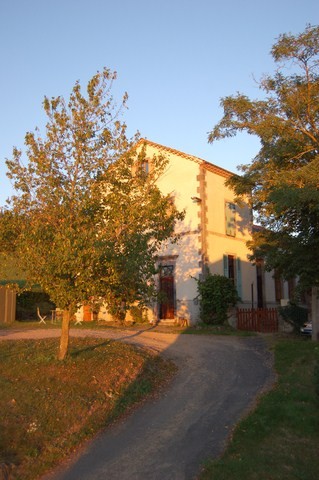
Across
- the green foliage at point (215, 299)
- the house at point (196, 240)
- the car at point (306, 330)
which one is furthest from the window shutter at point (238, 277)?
the car at point (306, 330)

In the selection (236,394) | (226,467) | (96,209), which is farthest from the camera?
(96,209)

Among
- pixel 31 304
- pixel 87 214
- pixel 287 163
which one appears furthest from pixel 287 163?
Result: pixel 31 304

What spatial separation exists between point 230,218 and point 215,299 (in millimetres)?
5331

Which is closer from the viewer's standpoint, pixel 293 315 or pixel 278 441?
pixel 278 441

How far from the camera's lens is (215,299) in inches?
770

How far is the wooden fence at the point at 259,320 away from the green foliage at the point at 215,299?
0.78m

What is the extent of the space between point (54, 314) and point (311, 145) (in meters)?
15.1

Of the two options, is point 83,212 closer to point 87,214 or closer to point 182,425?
point 87,214

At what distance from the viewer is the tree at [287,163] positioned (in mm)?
14484

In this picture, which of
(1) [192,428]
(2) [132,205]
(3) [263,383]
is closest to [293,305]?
(3) [263,383]

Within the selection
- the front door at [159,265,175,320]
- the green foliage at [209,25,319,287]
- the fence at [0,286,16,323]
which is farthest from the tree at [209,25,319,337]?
the fence at [0,286,16,323]

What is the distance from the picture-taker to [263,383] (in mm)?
9922

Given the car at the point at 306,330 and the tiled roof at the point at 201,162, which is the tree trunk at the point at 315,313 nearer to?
the car at the point at 306,330

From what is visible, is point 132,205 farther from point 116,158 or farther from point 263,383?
point 263,383
